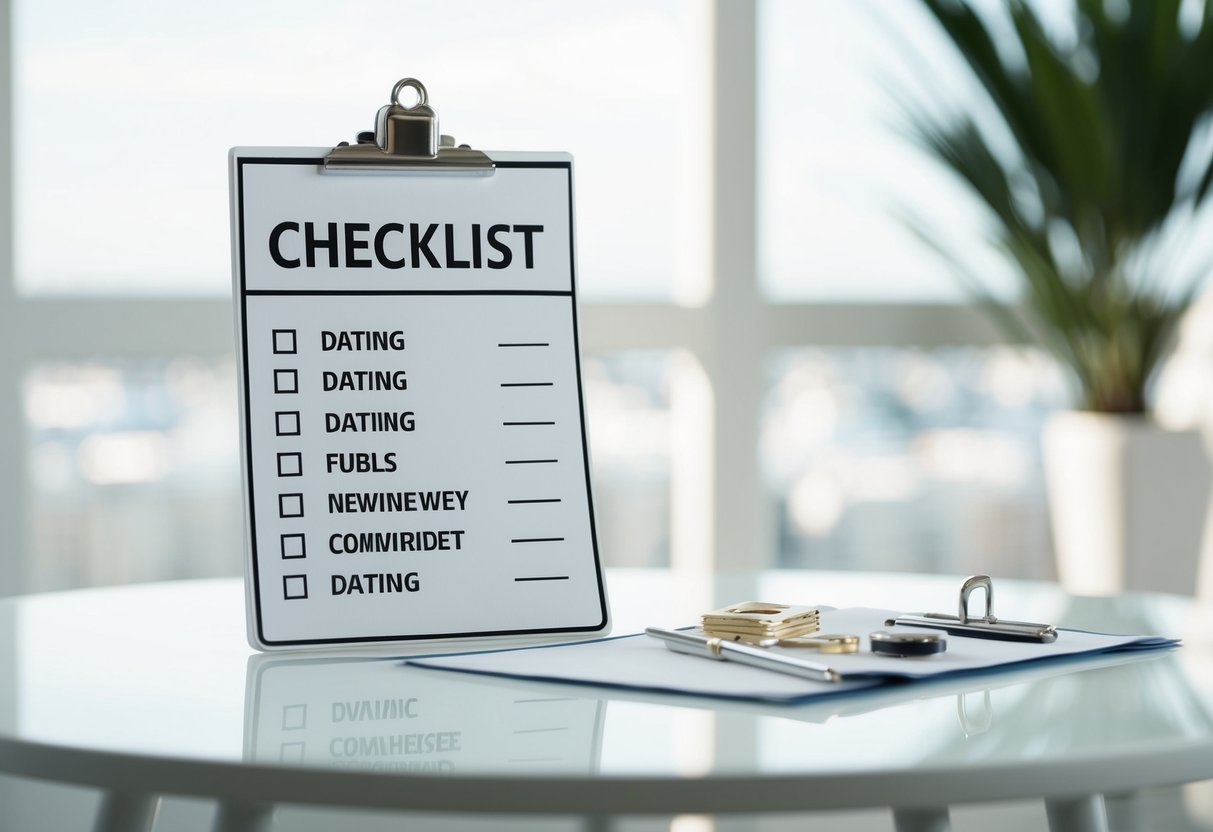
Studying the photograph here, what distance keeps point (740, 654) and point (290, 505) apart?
0.32 meters

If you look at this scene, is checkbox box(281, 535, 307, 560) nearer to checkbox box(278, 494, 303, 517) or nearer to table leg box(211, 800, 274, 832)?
checkbox box(278, 494, 303, 517)

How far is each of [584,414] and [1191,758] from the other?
48 centimetres

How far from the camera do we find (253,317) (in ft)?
3.13

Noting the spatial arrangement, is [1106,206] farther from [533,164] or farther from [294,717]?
[294,717]

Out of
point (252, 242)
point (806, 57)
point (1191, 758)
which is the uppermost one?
point (806, 57)

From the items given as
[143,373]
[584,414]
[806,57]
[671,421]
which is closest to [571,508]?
[584,414]

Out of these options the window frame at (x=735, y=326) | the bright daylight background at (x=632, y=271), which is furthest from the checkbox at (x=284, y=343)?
the window frame at (x=735, y=326)

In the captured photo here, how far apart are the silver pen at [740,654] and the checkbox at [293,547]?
23cm

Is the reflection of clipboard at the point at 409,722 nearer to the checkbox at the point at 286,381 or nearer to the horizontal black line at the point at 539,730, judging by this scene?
the horizontal black line at the point at 539,730

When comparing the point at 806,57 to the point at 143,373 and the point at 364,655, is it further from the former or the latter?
the point at 364,655

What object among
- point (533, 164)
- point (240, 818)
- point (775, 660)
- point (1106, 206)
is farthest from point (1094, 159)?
point (240, 818)

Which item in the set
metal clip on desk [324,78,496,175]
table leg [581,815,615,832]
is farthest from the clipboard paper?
table leg [581,815,615,832]

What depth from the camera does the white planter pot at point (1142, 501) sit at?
268 centimetres

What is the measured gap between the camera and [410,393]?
978 mm
